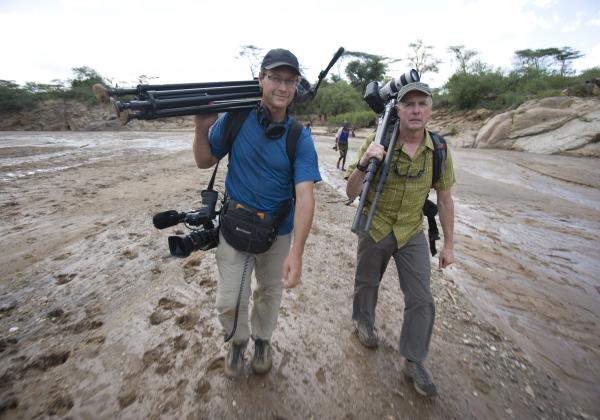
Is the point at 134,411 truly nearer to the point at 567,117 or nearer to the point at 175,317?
the point at 175,317

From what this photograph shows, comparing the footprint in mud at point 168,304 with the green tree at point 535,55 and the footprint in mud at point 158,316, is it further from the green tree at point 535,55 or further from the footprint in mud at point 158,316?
the green tree at point 535,55

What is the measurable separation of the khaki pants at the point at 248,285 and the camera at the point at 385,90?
1305 millimetres

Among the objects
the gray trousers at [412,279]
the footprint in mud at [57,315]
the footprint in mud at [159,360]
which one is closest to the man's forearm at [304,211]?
the gray trousers at [412,279]

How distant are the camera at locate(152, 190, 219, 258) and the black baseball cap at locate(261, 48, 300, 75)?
2.82 ft

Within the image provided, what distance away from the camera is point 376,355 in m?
2.52

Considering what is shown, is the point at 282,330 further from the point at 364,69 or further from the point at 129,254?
the point at 364,69

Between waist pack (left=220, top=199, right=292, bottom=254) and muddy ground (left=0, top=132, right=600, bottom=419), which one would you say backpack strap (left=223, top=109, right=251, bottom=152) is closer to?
waist pack (left=220, top=199, right=292, bottom=254)

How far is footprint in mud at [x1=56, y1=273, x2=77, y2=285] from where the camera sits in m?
3.16

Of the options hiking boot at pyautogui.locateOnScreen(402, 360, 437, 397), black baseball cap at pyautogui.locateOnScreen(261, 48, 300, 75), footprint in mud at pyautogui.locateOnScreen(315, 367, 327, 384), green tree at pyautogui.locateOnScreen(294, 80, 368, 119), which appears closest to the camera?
black baseball cap at pyautogui.locateOnScreen(261, 48, 300, 75)

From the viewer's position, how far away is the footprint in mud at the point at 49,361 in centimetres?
214

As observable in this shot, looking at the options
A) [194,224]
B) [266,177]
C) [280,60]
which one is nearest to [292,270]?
[266,177]

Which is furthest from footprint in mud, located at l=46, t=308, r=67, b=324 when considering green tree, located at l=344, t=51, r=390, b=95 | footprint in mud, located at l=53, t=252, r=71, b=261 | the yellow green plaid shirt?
green tree, located at l=344, t=51, r=390, b=95

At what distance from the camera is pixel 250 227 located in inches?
70.9

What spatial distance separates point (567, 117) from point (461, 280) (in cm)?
1710
